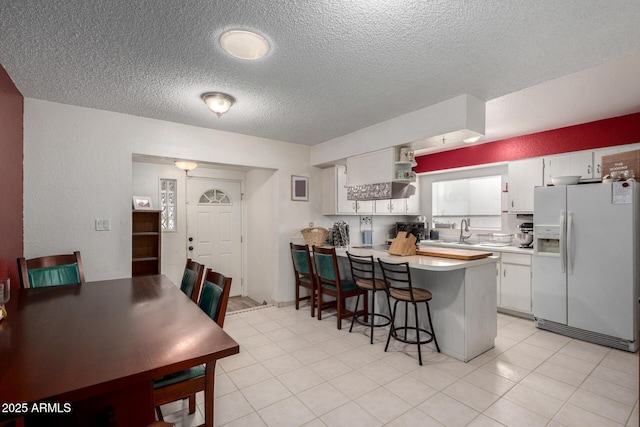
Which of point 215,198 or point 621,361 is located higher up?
point 215,198

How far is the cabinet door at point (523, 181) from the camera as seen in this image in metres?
4.11

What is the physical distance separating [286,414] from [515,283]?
3.36 meters

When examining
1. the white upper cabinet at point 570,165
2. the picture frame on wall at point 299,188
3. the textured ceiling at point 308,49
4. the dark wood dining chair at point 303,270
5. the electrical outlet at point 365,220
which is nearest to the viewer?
the textured ceiling at point 308,49

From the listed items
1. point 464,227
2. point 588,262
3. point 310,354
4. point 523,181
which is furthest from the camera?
point 464,227

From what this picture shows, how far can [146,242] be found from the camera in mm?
4246

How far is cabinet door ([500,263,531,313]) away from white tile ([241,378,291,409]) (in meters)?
3.21

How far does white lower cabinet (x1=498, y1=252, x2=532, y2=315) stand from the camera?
3760 millimetres

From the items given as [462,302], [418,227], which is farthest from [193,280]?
[418,227]

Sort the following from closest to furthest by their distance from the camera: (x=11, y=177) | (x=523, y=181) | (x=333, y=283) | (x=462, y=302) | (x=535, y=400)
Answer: (x=535, y=400)
(x=11, y=177)
(x=462, y=302)
(x=333, y=283)
(x=523, y=181)

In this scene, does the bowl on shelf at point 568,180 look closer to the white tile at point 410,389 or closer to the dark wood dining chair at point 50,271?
the white tile at point 410,389

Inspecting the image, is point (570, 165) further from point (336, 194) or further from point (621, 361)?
point (336, 194)

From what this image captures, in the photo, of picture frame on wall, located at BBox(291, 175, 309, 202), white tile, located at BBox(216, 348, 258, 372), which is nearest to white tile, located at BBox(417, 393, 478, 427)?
white tile, located at BBox(216, 348, 258, 372)

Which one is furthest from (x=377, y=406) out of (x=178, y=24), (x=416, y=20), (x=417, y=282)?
(x=178, y=24)

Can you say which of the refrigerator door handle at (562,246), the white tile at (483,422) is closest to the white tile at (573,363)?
the refrigerator door handle at (562,246)
